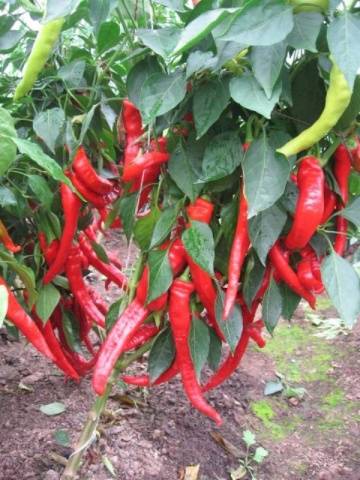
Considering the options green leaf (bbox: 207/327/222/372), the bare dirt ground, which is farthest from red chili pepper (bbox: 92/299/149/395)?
the bare dirt ground

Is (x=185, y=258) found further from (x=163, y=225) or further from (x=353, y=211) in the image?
(x=353, y=211)

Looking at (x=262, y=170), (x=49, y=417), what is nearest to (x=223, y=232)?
(x=262, y=170)

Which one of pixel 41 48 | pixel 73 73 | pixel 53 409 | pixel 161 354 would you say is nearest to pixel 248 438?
pixel 53 409

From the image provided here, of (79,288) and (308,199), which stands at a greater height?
(308,199)

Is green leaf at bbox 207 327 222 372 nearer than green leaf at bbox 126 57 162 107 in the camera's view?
No

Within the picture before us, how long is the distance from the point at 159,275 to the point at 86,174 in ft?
1.04

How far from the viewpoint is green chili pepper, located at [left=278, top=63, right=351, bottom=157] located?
91 cm

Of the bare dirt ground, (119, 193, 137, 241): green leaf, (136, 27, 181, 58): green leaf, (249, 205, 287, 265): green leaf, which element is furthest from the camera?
the bare dirt ground

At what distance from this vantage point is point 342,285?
1.07m

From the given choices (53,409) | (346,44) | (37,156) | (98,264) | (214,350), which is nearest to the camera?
(346,44)

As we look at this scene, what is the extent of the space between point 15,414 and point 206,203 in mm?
1181

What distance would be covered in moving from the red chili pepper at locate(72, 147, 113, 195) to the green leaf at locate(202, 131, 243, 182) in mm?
354

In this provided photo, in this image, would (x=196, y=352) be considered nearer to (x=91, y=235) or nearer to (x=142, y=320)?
(x=142, y=320)

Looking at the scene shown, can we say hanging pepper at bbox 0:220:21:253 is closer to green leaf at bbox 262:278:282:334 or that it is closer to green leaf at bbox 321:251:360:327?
green leaf at bbox 262:278:282:334
